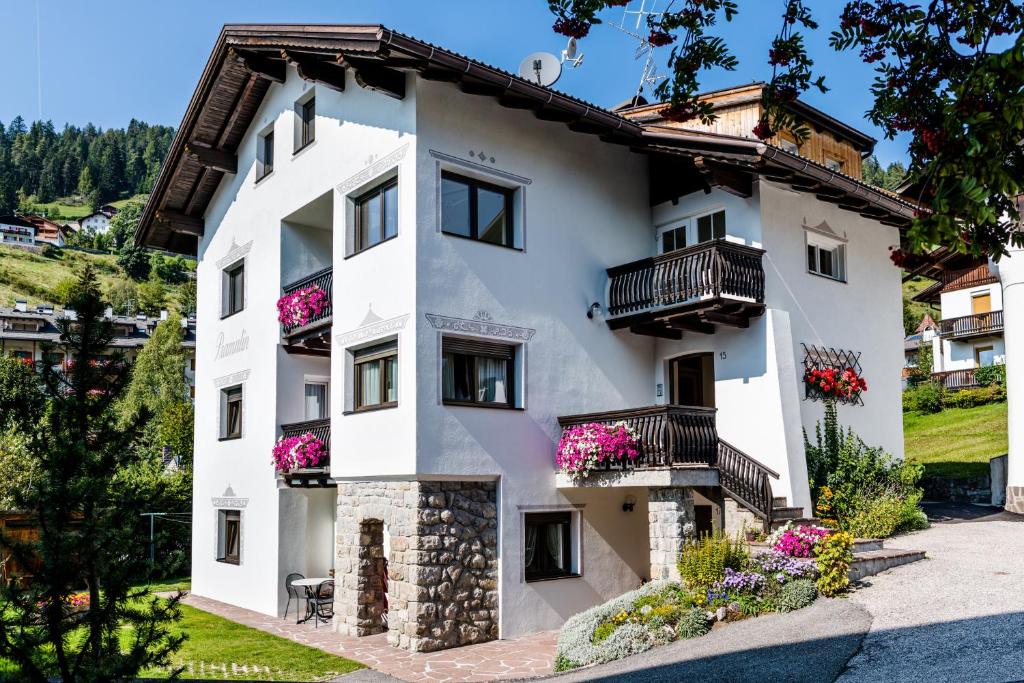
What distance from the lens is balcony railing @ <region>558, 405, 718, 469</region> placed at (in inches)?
568

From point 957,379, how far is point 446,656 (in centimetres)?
3862

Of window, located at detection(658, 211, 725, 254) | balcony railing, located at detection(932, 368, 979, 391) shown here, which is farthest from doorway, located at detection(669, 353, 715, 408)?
balcony railing, located at detection(932, 368, 979, 391)

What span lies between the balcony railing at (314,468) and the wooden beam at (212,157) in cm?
716

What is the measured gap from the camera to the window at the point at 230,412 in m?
21.1

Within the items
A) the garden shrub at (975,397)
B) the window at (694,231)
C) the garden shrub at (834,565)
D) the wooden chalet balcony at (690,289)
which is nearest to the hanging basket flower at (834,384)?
the wooden chalet balcony at (690,289)

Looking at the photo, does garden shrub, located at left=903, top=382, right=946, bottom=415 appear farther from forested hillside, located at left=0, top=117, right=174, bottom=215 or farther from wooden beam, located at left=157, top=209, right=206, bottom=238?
forested hillside, located at left=0, top=117, right=174, bottom=215

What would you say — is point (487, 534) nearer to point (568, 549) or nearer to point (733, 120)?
point (568, 549)

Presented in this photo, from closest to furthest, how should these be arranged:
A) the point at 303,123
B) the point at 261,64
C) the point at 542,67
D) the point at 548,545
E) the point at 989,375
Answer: the point at 548,545, the point at 542,67, the point at 261,64, the point at 303,123, the point at 989,375

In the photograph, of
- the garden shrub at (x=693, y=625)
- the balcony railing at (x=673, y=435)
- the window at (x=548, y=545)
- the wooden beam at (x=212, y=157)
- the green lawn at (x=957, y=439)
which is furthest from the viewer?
the green lawn at (x=957, y=439)

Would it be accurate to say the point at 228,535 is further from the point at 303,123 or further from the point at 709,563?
the point at 709,563

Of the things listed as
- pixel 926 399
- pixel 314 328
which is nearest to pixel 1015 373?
pixel 314 328

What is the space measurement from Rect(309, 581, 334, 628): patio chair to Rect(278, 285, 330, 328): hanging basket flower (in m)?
5.00

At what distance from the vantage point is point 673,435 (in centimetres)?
1444

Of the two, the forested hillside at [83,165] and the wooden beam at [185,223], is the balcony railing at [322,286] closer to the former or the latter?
the wooden beam at [185,223]
